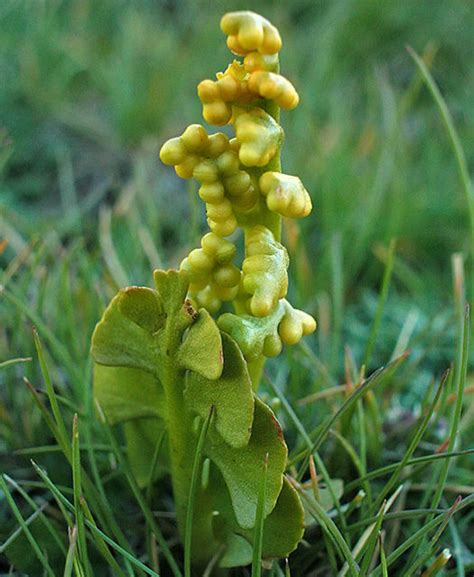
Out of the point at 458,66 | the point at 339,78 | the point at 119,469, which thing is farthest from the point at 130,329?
Result: the point at 458,66

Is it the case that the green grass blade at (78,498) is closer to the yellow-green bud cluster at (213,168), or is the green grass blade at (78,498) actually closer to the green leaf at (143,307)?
A: the green leaf at (143,307)

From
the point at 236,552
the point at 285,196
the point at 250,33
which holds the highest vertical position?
the point at 250,33

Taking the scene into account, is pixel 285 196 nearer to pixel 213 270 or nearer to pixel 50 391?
pixel 213 270

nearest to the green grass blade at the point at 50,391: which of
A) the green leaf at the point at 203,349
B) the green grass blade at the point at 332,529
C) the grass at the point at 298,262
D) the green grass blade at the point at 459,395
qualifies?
the grass at the point at 298,262

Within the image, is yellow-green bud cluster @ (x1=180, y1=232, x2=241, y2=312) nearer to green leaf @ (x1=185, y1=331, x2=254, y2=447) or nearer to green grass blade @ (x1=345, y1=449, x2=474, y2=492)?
green leaf @ (x1=185, y1=331, x2=254, y2=447)

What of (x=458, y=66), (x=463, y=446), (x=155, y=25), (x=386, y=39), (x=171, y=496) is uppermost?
(x=155, y=25)

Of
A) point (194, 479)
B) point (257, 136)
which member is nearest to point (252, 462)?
point (194, 479)

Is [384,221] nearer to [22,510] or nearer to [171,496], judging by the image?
[171,496]
